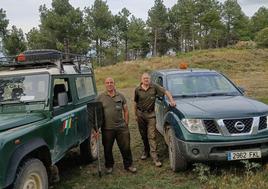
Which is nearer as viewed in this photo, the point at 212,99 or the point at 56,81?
the point at 56,81

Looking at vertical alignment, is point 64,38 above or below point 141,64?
above

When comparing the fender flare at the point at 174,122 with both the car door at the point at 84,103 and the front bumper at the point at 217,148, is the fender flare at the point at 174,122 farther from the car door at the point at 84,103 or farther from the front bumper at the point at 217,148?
the car door at the point at 84,103

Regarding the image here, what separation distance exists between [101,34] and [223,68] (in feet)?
69.5

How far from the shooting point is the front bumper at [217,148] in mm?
5434

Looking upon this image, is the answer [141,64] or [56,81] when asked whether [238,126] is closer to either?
[56,81]

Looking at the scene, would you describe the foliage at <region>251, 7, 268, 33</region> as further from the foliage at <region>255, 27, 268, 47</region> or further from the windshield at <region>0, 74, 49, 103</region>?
the windshield at <region>0, 74, 49, 103</region>

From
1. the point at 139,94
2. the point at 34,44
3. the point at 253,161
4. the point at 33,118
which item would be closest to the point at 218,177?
the point at 253,161

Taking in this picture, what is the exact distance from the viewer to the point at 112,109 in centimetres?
628

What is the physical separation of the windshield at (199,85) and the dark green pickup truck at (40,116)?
5.83 ft

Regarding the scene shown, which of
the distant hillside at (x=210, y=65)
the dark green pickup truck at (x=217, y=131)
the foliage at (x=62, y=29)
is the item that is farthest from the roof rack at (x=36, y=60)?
the foliage at (x=62, y=29)

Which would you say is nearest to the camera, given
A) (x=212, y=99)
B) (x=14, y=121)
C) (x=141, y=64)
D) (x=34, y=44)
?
(x=14, y=121)

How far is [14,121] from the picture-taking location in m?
4.65

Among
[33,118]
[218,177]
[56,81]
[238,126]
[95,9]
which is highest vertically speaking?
[95,9]

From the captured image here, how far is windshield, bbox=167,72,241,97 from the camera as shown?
23.3 ft
